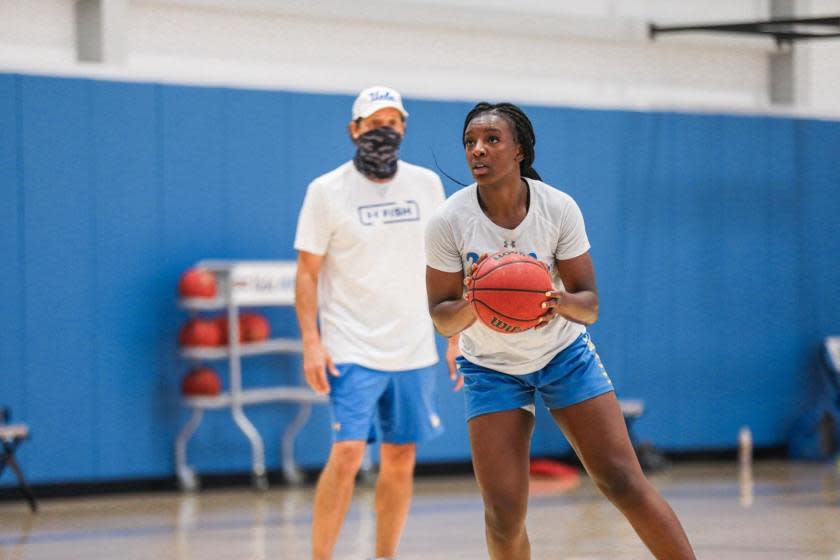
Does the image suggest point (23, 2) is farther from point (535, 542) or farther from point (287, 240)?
point (535, 542)

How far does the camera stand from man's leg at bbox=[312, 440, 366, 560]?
5.48 metres

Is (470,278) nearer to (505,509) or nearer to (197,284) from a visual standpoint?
(505,509)

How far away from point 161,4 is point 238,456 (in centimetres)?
385

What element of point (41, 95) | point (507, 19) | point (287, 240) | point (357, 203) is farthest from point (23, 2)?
point (357, 203)

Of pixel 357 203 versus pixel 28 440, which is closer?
pixel 357 203

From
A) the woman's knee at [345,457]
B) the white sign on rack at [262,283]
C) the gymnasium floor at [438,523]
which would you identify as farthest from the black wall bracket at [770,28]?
the woman's knee at [345,457]

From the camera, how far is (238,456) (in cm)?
1038

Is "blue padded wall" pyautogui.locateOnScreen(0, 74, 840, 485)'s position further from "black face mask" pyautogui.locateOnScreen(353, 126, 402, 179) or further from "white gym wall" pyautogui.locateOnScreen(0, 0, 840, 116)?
→ "black face mask" pyautogui.locateOnScreen(353, 126, 402, 179)

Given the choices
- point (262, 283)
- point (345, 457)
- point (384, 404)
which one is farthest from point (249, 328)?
point (345, 457)

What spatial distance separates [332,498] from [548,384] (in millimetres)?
1449

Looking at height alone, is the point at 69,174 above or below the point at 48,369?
above

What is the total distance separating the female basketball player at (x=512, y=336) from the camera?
169 inches

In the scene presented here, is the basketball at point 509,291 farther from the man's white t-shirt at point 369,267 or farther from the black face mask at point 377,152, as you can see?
the black face mask at point 377,152

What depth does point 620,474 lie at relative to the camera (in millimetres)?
4172
